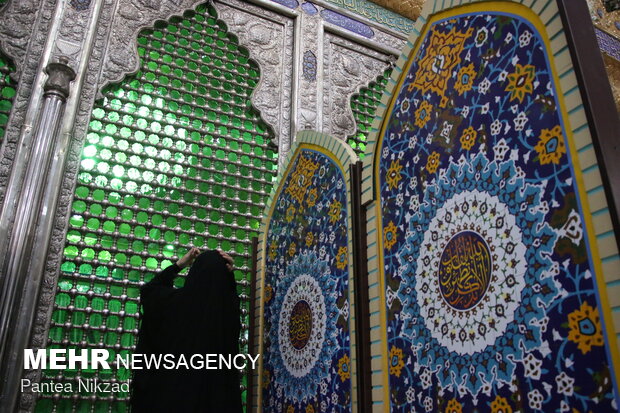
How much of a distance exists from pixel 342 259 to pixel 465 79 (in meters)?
0.73

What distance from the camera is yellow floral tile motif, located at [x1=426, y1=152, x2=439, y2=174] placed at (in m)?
1.47

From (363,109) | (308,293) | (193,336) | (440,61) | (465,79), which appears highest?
(363,109)

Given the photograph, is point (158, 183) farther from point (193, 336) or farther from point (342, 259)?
point (342, 259)

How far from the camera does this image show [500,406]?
1.12m

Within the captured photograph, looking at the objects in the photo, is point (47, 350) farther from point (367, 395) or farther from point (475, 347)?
point (475, 347)

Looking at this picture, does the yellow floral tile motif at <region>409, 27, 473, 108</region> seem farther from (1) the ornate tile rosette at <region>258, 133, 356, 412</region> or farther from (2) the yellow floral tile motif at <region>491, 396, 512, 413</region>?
(2) the yellow floral tile motif at <region>491, 396, 512, 413</region>

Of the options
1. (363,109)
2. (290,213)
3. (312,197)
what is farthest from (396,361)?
(363,109)

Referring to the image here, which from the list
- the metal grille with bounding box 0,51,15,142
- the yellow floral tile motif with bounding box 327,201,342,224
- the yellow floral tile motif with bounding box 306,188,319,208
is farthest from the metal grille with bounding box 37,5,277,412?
the yellow floral tile motif with bounding box 327,201,342,224

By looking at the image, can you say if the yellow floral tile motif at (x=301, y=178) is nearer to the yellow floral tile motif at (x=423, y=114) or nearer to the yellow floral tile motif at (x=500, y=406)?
the yellow floral tile motif at (x=423, y=114)

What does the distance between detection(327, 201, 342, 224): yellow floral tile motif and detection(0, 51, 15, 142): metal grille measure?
1835mm

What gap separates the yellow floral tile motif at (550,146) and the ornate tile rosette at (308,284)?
2.58 ft

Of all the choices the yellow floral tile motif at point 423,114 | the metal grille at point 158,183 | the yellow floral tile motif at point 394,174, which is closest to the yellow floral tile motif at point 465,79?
the yellow floral tile motif at point 423,114

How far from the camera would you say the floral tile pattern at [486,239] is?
1.03m

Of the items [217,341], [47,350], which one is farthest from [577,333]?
[47,350]
